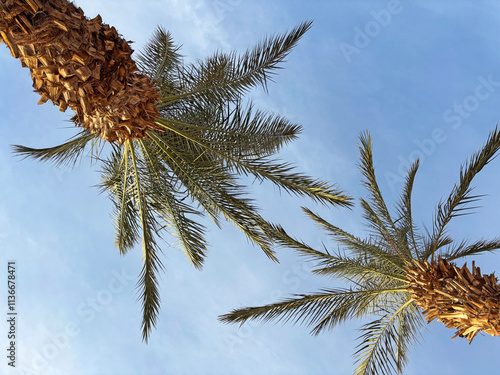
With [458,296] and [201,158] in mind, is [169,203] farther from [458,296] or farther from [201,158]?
[458,296]

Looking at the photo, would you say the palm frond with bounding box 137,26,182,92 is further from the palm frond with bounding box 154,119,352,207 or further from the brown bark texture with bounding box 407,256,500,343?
the brown bark texture with bounding box 407,256,500,343

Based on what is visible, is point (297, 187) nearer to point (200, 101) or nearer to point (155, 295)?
point (200, 101)

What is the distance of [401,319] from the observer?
10.0 m

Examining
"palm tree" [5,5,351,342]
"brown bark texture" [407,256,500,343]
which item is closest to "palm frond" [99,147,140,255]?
"palm tree" [5,5,351,342]

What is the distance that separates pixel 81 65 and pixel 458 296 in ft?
22.8

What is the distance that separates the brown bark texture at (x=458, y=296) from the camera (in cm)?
703

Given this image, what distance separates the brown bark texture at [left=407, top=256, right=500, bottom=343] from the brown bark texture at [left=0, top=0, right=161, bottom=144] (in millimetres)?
5675

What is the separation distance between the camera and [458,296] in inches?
295

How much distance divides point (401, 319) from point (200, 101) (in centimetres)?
659

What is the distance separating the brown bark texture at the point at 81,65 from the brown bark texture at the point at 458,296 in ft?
18.6

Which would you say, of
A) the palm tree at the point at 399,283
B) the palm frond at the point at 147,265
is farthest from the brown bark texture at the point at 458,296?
the palm frond at the point at 147,265

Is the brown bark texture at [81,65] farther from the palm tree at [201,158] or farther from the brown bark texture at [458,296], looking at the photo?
the brown bark texture at [458,296]

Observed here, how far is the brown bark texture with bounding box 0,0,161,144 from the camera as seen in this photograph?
18.0 feet

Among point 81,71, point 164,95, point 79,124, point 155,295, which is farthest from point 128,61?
point 155,295
